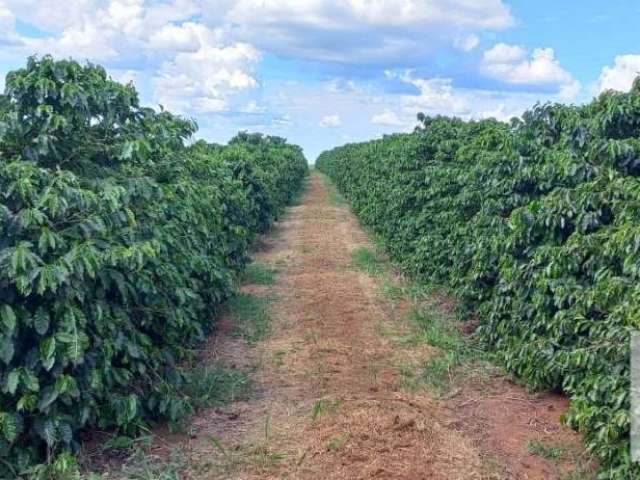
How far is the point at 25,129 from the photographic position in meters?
4.88

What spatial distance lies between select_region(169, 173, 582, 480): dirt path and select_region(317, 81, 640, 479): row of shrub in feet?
1.68

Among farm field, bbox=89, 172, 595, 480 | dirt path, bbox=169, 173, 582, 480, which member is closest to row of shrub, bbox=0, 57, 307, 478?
farm field, bbox=89, 172, 595, 480

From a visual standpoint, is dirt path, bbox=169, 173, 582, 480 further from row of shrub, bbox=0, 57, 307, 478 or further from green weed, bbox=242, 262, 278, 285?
green weed, bbox=242, 262, 278, 285

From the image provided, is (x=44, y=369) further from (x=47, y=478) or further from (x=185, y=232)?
(x=185, y=232)

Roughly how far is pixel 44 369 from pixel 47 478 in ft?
2.17

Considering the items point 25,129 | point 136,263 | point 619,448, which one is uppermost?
point 25,129

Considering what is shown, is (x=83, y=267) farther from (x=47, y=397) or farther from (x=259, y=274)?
(x=259, y=274)

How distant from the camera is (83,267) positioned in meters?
4.11

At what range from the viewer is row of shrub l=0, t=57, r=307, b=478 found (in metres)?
4.01

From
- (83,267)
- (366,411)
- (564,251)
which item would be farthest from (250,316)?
(83,267)

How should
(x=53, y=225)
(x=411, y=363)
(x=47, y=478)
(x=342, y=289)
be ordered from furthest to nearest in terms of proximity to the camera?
1. (x=342, y=289)
2. (x=411, y=363)
3. (x=53, y=225)
4. (x=47, y=478)

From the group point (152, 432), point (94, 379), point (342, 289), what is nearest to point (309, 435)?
point (152, 432)

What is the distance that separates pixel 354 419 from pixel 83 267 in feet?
8.01

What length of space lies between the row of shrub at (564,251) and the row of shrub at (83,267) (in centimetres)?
304
